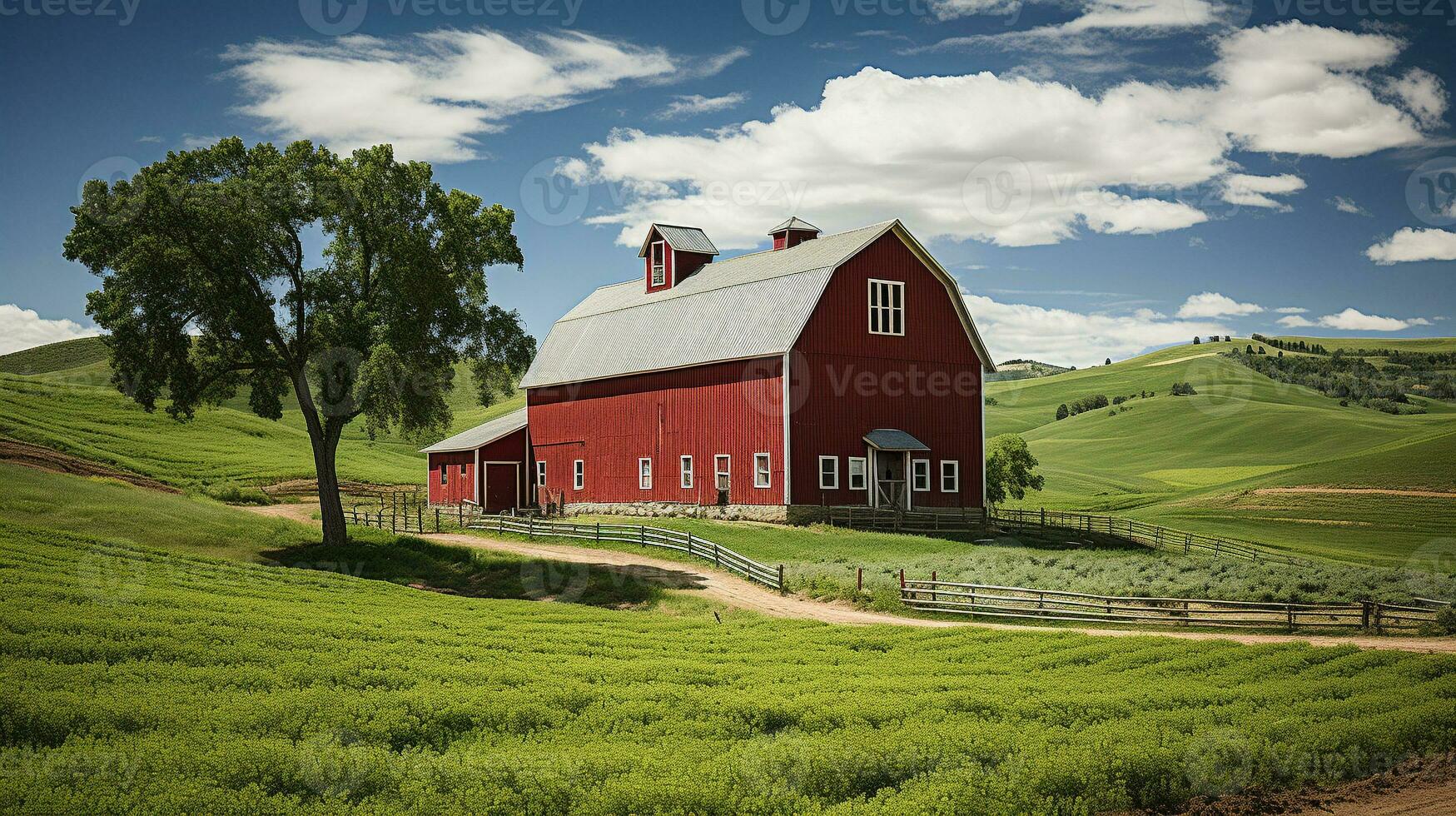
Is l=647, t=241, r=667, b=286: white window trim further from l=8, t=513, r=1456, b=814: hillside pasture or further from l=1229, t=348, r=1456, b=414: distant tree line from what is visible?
l=1229, t=348, r=1456, b=414: distant tree line

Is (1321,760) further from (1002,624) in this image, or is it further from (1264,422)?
(1264,422)

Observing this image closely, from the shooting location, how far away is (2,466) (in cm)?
3584

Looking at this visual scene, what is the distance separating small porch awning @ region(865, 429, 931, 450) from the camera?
3916 cm

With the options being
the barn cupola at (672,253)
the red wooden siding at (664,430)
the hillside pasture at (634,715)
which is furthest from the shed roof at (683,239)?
the hillside pasture at (634,715)

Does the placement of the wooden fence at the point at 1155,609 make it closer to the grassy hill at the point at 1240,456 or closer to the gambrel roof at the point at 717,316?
the gambrel roof at the point at 717,316

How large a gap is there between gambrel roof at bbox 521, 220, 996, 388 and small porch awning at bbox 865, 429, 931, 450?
519cm

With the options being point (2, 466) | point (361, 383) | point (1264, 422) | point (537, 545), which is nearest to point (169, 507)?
point (2, 466)

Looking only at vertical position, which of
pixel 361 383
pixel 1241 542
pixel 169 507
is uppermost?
pixel 361 383

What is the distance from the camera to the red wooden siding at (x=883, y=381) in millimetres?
38406

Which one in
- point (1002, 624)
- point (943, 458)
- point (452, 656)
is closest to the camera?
point (452, 656)

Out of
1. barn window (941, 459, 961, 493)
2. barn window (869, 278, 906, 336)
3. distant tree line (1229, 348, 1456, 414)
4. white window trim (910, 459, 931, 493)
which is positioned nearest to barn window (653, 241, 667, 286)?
barn window (869, 278, 906, 336)

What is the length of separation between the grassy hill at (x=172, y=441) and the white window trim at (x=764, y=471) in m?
15.4

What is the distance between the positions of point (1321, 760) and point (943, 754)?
4692mm

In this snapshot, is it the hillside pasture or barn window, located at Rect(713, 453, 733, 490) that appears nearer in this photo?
the hillside pasture
